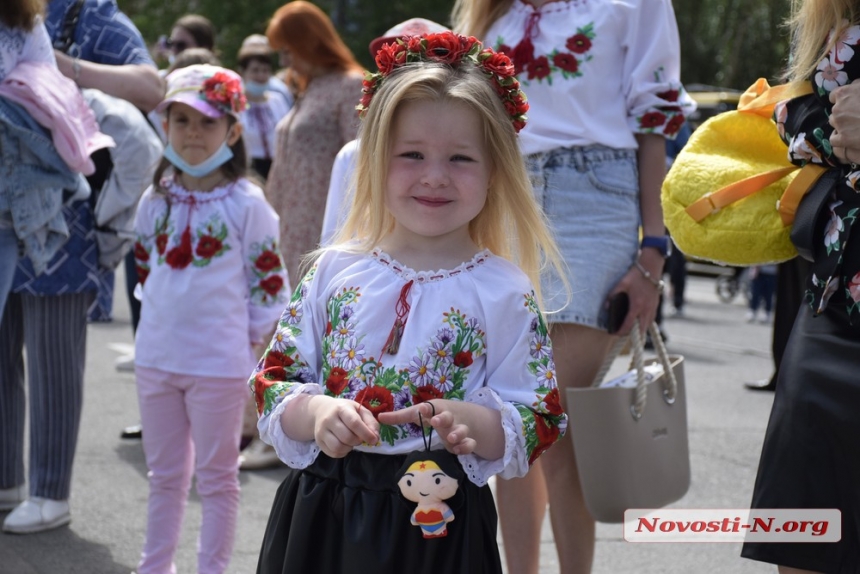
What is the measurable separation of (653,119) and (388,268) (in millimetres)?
1312

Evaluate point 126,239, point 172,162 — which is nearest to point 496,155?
point 172,162

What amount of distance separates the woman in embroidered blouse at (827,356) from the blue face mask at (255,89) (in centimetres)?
622

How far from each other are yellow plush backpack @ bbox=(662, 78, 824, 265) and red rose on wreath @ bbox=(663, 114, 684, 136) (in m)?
0.46

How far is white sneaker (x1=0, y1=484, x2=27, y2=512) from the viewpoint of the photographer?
15.4ft

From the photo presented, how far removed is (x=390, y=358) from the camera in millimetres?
2414

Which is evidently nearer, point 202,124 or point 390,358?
point 390,358

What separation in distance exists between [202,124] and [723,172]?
2039 mm

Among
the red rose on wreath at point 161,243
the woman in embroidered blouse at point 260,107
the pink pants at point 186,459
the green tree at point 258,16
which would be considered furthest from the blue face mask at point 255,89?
the green tree at point 258,16

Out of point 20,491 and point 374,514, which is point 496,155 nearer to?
point 374,514

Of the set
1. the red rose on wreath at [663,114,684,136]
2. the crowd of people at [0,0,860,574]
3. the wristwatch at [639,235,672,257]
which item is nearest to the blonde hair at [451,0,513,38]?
the crowd of people at [0,0,860,574]

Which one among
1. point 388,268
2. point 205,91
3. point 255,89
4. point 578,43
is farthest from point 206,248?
point 255,89

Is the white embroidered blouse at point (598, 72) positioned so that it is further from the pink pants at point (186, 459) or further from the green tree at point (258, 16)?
the green tree at point (258, 16)

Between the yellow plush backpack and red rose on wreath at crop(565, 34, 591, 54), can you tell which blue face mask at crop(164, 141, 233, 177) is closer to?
red rose on wreath at crop(565, 34, 591, 54)

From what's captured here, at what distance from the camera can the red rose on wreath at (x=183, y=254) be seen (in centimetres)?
403
